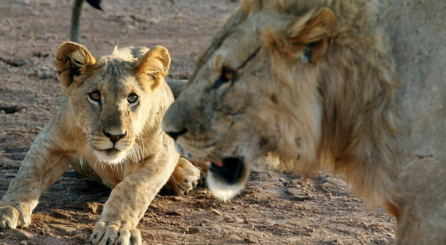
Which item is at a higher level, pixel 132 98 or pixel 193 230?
pixel 132 98

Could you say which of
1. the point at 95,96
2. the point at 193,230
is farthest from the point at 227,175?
the point at 95,96

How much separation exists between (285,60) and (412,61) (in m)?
0.48

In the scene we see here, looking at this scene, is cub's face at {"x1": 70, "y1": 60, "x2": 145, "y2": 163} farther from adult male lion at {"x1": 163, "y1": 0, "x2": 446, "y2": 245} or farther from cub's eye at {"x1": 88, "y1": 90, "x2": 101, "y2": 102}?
adult male lion at {"x1": 163, "y1": 0, "x2": 446, "y2": 245}

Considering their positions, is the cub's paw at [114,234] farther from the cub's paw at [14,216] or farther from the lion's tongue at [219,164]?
the lion's tongue at [219,164]

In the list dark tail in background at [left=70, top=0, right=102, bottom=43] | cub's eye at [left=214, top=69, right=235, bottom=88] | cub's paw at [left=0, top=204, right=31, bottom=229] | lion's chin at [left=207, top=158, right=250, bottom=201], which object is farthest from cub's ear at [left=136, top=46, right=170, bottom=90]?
dark tail in background at [left=70, top=0, right=102, bottom=43]

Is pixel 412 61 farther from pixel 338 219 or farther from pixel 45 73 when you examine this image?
pixel 45 73

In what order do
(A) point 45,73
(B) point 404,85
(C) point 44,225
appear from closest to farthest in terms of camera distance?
(B) point 404,85 < (C) point 44,225 < (A) point 45,73

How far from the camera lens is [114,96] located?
424 centimetres

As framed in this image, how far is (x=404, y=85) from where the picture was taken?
277 cm

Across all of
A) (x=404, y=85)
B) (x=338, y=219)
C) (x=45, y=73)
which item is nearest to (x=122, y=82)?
(x=338, y=219)

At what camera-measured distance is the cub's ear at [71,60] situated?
439 cm

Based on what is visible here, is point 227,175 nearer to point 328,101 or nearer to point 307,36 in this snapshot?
point 328,101

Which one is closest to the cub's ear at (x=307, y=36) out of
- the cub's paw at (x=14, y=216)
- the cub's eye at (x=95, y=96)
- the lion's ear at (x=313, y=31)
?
the lion's ear at (x=313, y=31)

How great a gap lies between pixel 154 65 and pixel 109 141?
73 centimetres
